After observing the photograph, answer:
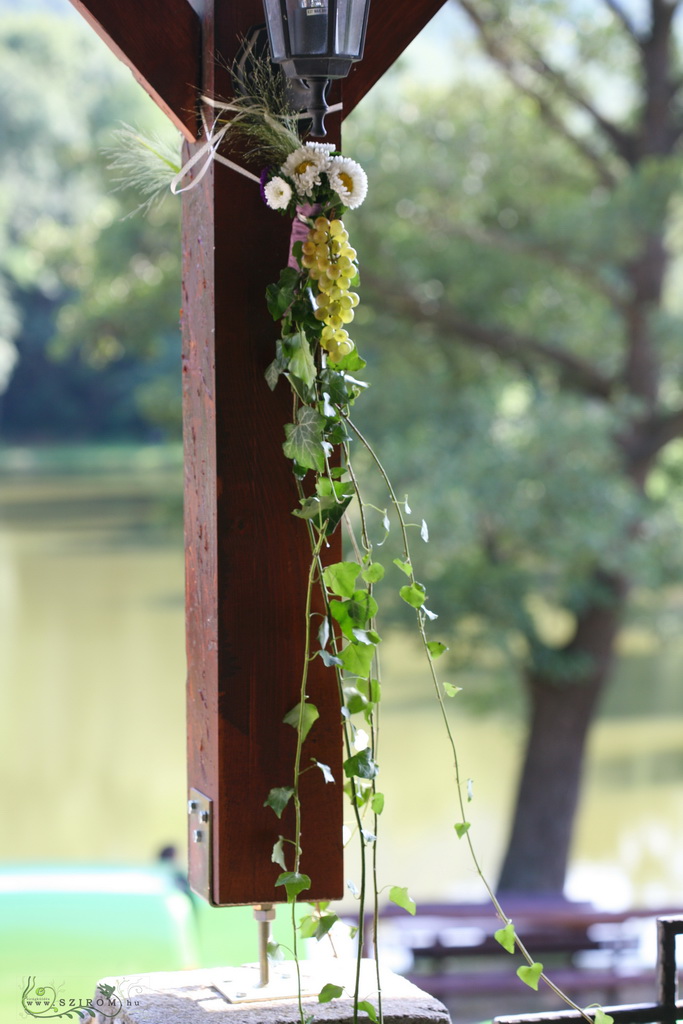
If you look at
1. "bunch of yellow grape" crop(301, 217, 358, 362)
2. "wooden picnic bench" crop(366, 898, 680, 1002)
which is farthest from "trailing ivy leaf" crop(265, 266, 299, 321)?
"wooden picnic bench" crop(366, 898, 680, 1002)

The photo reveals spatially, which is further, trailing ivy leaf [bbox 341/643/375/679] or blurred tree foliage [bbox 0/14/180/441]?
blurred tree foliage [bbox 0/14/180/441]

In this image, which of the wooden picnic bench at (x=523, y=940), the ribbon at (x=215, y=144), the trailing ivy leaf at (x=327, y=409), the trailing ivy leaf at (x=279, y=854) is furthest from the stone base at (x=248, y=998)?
the wooden picnic bench at (x=523, y=940)

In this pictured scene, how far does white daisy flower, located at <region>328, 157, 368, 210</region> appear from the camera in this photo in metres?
0.96

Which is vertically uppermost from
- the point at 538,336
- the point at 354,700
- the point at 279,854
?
the point at 538,336

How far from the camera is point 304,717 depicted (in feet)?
3.15

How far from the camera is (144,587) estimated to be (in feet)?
35.6

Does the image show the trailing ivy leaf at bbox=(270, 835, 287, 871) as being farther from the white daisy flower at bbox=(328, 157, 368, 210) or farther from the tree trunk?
the tree trunk

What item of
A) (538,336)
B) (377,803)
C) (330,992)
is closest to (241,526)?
(377,803)

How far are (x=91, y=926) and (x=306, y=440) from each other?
1.35 m

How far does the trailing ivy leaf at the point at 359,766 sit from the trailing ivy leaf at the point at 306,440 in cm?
22

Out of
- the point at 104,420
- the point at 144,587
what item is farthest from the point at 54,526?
the point at 144,587

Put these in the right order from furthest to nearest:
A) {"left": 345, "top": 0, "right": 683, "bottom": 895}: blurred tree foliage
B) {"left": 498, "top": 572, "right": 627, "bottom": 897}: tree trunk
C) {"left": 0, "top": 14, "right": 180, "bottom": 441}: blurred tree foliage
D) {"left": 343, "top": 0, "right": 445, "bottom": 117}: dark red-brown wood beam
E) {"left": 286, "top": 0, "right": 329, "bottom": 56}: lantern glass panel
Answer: {"left": 498, "top": 572, "right": 627, "bottom": 897}: tree trunk, {"left": 0, "top": 14, "right": 180, "bottom": 441}: blurred tree foliage, {"left": 345, "top": 0, "right": 683, "bottom": 895}: blurred tree foliage, {"left": 343, "top": 0, "right": 445, "bottom": 117}: dark red-brown wood beam, {"left": 286, "top": 0, "right": 329, "bottom": 56}: lantern glass panel

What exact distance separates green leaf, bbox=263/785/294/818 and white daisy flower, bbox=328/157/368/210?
45 cm

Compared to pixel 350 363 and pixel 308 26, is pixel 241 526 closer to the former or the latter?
pixel 350 363
